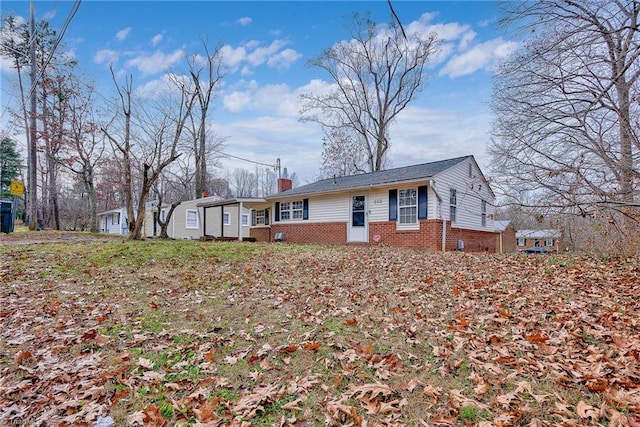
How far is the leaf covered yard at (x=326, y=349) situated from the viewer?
8.43 feet

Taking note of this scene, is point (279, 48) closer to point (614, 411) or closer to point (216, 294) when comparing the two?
point (216, 294)

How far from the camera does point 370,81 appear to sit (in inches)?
1031

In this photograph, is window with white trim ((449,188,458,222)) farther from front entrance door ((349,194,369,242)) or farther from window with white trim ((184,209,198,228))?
window with white trim ((184,209,198,228))

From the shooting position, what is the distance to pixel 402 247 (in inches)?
496

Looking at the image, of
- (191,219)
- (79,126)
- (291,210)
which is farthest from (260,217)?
(79,126)

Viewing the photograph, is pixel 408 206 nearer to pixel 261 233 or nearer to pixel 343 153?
pixel 261 233

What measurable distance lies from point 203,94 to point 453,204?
2093 cm

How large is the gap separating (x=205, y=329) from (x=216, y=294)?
162 cm

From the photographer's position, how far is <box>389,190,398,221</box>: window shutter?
43.0 feet

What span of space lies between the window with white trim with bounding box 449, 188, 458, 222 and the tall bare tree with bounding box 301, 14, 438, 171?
1214cm

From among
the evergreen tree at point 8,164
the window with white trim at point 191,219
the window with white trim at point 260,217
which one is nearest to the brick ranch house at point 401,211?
the window with white trim at point 260,217

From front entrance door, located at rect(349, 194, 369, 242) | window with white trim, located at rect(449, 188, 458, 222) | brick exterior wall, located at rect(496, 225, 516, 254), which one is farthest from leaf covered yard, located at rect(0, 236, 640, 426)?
brick exterior wall, located at rect(496, 225, 516, 254)

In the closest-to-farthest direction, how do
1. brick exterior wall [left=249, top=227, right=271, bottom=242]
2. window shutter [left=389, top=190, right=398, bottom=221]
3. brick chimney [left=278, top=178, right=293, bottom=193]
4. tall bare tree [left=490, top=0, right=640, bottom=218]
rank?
tall bare tree [left=490, top=0, right=640, bottom=218] < window shutter [left=389, top=190, right=398, bottom=221] < brick exterior wall [left=249, top=227, right=271, bottom=242] < brick chimney [left=278, top=178, right=293, bottom=193]

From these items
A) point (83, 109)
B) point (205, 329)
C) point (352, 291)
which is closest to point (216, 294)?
point (205, 329)
